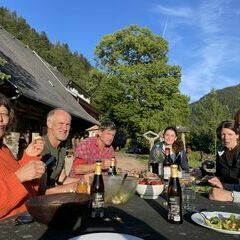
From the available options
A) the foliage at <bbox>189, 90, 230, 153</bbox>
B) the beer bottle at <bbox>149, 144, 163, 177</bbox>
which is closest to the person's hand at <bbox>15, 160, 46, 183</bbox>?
the beer bottle at <bbox>149, 144, 163, 177</bbox>

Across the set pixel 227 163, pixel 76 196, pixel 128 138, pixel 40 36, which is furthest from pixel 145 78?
pixel 40 36

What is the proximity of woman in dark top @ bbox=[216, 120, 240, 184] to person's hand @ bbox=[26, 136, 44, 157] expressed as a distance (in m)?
2.52

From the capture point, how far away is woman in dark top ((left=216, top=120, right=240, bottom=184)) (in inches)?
180

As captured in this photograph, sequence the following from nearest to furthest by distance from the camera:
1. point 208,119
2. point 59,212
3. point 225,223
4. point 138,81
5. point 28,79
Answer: point 59,212 < point 225,223 < point 28,79 < point 208,119 < point 138,81

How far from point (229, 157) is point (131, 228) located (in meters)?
2.85

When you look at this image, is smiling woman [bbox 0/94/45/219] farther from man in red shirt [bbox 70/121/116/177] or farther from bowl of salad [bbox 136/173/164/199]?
man in red shirt [bbox 70/121/116/177]

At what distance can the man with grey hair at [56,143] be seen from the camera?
4172 mm

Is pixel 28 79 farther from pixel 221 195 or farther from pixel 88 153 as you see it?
pixel 221 195

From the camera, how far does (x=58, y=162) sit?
4324 mm

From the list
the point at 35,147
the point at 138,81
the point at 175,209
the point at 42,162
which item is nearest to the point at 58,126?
the point at 35,147

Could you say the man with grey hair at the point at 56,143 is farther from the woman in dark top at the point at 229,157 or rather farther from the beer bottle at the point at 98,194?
the woman in dark top at the point at 229,157

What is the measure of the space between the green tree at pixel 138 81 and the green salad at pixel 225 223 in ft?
102

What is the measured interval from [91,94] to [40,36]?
36.1 metres

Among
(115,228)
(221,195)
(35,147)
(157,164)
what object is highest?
(35,147)
